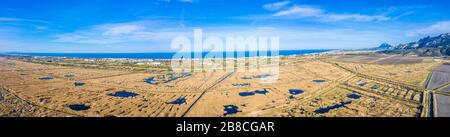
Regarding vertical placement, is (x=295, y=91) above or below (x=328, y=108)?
above

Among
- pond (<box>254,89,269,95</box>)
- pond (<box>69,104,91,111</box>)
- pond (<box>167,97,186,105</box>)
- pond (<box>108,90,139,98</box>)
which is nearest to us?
pond (<box>69,104,91,111</box>)

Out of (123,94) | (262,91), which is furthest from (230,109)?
(123,94)

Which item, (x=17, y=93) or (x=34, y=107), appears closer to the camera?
(x=34, y=107)

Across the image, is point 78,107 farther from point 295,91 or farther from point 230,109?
point 295,91

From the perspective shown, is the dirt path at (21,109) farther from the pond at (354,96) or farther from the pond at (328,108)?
the pond at (354,96)

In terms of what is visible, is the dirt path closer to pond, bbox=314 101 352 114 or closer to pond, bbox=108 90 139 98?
pond, bbox=108 90 139 98

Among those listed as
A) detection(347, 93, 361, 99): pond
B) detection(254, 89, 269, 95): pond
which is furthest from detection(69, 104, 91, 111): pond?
detection(347, 93, 361, 99): pond

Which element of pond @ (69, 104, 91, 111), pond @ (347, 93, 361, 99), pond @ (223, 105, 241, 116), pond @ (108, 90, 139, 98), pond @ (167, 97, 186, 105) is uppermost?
pond @ (108, 90, 139, 98)

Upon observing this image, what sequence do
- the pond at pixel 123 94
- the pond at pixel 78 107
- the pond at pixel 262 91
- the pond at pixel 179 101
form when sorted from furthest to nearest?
the pond at pixel 262 91 → the pond at pixel 123 94 → the pond at pixel 179 101 → the pond at pixel 78 107

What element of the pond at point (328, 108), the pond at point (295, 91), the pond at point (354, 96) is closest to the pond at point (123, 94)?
the pond at point (295, 91)
